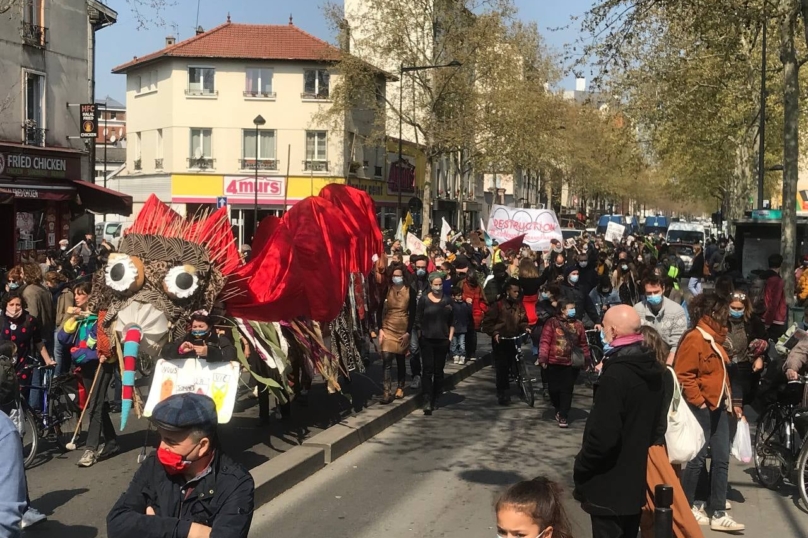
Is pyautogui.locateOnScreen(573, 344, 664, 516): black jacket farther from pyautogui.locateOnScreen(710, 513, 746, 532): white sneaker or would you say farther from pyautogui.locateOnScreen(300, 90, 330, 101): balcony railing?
pyautogui.locateOnScreen(300, 90, 330, 101): balcony railing

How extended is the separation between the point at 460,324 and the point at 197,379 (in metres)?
7.16

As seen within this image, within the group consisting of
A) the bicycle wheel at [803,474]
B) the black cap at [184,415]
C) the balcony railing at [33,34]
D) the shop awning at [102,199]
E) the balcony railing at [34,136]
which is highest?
the balcony railing at [33,34]

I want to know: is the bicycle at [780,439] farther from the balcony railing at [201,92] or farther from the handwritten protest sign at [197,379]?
the balcony railing at [201,92]

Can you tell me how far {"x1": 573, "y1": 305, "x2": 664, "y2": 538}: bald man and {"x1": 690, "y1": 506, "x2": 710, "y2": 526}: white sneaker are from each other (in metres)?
2.37

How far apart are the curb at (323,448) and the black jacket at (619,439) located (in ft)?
10.5

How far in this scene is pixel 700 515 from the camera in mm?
7172

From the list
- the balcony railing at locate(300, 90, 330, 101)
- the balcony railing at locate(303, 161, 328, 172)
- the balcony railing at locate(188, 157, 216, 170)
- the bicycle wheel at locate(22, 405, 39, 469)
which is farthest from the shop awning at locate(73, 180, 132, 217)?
the bicycle wheel at locate(22, 405, 39, 469)

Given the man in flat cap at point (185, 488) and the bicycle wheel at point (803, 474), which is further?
the bicycle wheel at point (803, 474)

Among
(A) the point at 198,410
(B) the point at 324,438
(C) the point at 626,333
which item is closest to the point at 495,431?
(B) the point at 324,438

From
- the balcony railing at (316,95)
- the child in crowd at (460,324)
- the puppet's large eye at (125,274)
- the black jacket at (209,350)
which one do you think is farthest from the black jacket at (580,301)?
the balcony railing at (316,95)

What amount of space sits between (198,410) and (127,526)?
45cm

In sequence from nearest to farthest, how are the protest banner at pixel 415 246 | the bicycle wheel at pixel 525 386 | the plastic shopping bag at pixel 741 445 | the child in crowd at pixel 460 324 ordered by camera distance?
the plastic shopping bag at pixel 741 445
the bicycle wheel at pixel 525 386
the child in crowd at pixel 460 324
the protest banner at pixel 415 246

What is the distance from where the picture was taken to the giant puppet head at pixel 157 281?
7559 mm

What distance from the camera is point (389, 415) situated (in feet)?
35.3
